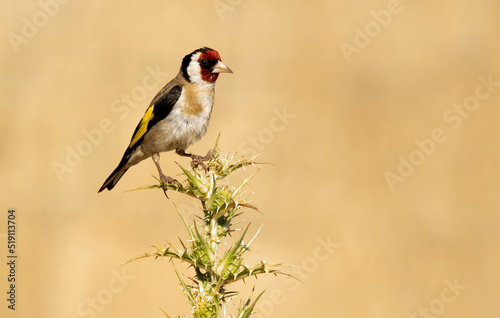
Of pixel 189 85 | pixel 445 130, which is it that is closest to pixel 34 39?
pixel 189 85

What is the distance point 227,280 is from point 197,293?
0.14m

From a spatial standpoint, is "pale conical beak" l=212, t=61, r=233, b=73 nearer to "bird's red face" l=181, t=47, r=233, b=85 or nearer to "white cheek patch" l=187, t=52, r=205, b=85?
"bird's red face" l=181, t=47, r=233, b=85

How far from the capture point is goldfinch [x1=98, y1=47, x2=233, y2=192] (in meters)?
6.11

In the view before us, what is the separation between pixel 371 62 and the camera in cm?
1300

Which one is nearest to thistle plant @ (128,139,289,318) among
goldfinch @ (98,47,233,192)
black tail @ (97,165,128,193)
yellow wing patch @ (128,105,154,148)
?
goldfinch @ (98,47,233,192)

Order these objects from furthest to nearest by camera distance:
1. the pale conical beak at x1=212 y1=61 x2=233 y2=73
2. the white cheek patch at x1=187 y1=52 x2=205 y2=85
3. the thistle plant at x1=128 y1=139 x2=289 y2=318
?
the white cheek patch at x1=187 y1=52 x2=205 y2=85 < the pale conical beak at x1=212 y1=61 x2=233 y2=73 < the thistle plant at x1=128 y1=139 x2=289 y2=318

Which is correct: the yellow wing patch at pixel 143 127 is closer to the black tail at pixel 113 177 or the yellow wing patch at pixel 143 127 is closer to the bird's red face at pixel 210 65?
the black tail at pixel 113 177

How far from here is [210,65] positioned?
20.4 feet

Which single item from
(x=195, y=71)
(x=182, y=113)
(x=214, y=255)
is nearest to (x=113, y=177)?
(x=182, y=113)

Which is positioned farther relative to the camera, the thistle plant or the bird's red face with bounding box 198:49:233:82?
the bird's red face with bounding box 198:49:233:82

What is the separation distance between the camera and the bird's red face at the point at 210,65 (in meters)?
6.14

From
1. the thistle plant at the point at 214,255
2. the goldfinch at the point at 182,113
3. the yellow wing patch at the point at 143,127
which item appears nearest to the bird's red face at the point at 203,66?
the goldfinch at the point at 182,113

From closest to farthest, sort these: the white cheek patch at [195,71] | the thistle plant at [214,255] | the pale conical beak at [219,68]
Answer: the thistle plant at [214,255] → the pale conical beak at [219,68] → the white cheek patch at [195,71]

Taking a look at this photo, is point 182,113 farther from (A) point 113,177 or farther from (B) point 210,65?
(A) point 113,177
